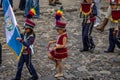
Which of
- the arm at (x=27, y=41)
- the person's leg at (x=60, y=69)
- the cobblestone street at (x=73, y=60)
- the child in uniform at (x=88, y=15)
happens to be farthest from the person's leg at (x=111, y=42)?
the arm at (x=27, y=41)

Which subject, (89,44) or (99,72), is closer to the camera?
(99,72)

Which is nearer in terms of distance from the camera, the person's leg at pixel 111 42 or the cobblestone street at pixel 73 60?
the cobblestone street at pixel 73 60

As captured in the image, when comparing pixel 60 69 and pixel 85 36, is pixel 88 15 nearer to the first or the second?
pixel 85 36

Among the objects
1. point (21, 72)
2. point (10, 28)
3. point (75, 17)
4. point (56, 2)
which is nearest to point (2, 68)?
point (21, 72)

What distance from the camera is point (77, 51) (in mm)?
10211

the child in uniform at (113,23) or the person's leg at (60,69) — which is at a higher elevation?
the child in uniform at (113,23)

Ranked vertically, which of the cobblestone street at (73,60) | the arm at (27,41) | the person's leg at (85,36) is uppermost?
the arm at (27,41)

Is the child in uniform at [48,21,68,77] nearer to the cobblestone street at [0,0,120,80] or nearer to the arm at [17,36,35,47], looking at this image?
the cobblestone street at [0,0,120,80]

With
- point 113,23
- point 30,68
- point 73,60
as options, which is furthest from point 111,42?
point 30,68

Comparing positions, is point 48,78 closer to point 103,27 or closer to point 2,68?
point 2,68

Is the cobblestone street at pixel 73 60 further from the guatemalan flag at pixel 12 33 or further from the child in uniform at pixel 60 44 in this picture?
the guatemalan flag at pixel 12 33

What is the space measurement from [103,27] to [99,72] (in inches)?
151

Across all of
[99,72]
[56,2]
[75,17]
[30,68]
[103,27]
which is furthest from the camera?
[56,2]

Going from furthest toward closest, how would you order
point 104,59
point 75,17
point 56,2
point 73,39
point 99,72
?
point 56,2 → point 75,17 → point 73,39 → point 104,59 → point 99,72
